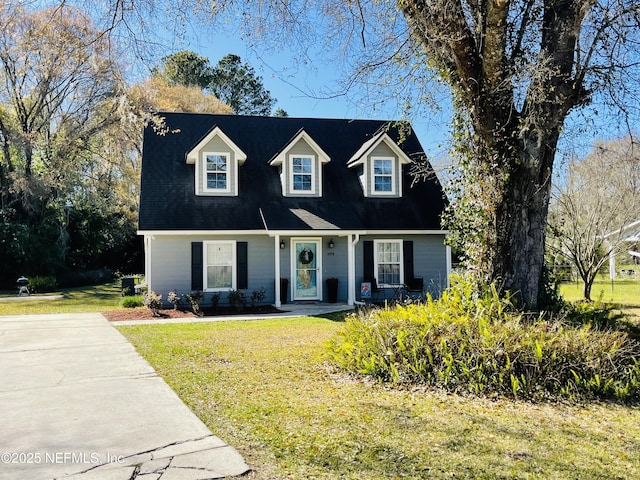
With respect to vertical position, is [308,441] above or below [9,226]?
below

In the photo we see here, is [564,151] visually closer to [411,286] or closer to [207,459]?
[207,459]

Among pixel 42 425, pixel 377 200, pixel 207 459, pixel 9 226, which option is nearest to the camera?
pixel 207 459

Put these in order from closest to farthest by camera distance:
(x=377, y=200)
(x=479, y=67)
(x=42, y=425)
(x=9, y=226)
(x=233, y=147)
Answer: (x=42, y=425), (x=479, y=67), (x=233, y=147), (x=377, y=200), (x=9, y=226)

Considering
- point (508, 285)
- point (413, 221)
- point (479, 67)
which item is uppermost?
point (479, 67)

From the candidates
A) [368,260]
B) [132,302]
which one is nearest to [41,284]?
[132,302]

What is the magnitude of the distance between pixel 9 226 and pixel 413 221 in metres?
19.4

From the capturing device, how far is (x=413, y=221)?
18.1 metres

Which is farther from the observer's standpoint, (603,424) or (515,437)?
(603,424)

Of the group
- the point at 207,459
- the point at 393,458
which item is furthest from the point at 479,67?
the point at 207,459

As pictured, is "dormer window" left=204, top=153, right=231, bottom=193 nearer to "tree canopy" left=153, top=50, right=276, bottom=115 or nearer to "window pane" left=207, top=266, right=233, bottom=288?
"window pane" left=207, top=266, right=233, bottom=288

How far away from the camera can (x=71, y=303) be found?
19156 mm

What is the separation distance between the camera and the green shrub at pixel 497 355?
623cm

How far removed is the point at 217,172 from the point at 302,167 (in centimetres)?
301

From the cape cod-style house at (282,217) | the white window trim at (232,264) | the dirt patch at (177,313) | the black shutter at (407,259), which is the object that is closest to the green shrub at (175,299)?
the dirt patch at (177,313)
